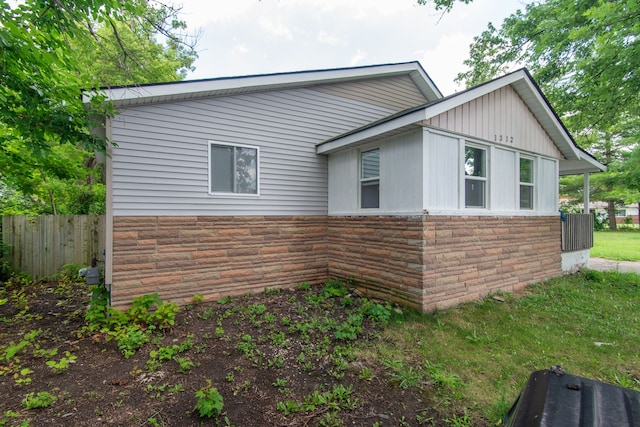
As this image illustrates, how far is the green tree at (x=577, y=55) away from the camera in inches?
272

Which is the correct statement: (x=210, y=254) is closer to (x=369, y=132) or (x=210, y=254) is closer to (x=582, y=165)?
(x=369, y=132)

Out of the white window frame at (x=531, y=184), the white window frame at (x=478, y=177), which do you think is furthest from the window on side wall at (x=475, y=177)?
the white window frame at (x=531, y=184)

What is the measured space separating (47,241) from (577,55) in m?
16.9

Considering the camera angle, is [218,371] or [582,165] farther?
[582,165]

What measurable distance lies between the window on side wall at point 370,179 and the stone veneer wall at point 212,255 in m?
1.31

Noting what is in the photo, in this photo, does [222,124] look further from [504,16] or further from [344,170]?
[504,16]

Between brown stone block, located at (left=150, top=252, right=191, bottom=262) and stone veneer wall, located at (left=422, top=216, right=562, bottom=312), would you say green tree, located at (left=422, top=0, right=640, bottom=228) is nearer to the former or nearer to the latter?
stone veneer wall, located at (left=422, top=216, right=562, bottom=312)

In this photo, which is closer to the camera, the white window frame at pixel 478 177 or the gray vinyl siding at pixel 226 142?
the gray vinyl siding at pixel 226 142

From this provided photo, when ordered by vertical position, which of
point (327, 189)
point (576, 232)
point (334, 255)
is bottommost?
point (334, 255)

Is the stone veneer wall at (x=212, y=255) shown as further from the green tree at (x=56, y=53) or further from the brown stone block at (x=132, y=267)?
the green tree at (x=56, y=53)

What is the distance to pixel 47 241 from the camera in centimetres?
791

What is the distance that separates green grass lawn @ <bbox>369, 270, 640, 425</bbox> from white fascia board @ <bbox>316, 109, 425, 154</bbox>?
11.0 ft

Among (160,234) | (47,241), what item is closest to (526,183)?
(160,234)

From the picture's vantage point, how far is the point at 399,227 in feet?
18.1
